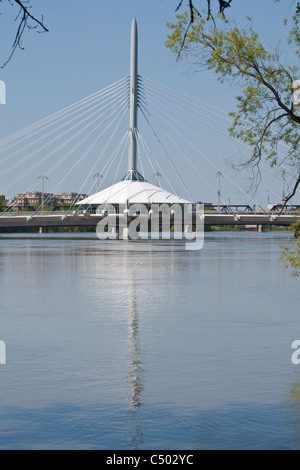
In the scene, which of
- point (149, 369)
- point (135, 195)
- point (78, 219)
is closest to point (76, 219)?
point (78, 219)

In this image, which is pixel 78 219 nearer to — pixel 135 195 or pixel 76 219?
pixel 76 219

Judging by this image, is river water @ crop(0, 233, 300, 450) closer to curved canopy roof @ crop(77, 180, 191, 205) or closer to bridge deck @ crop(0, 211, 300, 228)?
bridge deck @ crop(0, 211, 300, 228)

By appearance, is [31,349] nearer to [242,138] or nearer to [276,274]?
[242,138]

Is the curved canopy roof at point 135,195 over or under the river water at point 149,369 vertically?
over

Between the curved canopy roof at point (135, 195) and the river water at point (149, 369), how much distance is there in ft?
217

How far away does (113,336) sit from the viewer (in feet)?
63.8

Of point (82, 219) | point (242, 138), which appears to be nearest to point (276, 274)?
point (242, 138)

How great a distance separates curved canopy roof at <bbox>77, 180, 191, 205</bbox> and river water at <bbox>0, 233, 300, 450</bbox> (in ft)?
217

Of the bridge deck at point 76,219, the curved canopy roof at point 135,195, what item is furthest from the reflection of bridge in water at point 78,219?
the curved canopy roof at point 135,195

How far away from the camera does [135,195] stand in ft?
322

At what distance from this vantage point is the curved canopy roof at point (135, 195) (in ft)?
322

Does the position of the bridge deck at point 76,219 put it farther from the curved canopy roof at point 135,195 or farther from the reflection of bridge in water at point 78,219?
the curved canopy roof at point 135,195

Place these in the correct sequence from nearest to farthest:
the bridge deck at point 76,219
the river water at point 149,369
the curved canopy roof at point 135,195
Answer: the river water at point 149,369
the bridge deck at point 76,219
the curved canopy roof at point 135,195
